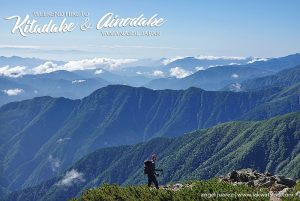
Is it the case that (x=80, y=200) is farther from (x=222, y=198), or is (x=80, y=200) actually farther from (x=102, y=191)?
(x=222, y=198)

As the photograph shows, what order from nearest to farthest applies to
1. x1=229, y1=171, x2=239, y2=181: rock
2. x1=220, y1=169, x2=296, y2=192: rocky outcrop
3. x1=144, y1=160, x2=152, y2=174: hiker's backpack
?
x1=144, y1=160, x2=152, y2=174: hiker's backpack, x1=220, y1=169, x2=296, y2=192: rocky outcrop, x1=229, y1=171, x2=239, y2=181: rock

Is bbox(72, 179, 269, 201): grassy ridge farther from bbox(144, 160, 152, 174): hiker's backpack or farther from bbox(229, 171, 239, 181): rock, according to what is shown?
bbox(229, 171, 239, 181): rock

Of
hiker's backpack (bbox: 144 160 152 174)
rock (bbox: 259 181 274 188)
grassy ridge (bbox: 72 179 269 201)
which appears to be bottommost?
rock (bbox: 259 181 274 188)

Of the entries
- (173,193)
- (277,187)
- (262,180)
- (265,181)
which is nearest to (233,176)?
(262,180)

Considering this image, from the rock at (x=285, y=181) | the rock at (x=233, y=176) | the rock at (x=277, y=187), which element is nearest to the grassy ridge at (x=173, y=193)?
the rock at (x=277, y=187)

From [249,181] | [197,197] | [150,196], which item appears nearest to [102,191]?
[150,196]

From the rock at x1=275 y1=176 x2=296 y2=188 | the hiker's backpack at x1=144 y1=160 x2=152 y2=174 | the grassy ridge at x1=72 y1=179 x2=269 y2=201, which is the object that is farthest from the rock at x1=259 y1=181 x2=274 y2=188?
the hiker's backpack at x1=144 y1=160 x2=152 y2=174

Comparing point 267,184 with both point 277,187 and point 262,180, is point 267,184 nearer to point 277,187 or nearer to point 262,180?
point 277,187

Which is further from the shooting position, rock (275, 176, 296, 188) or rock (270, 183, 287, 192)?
rock (275, 176, 296, 188)
